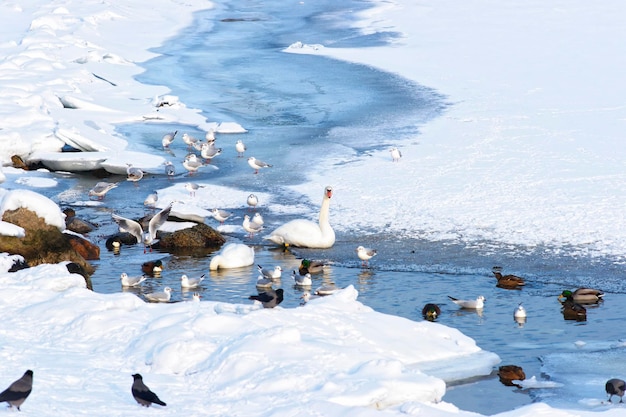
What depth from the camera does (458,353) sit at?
1027cm

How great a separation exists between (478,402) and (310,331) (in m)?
1.80

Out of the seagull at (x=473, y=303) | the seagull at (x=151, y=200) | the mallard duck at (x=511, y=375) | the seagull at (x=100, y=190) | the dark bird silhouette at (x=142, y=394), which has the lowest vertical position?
the seagull at (x=100, y=190)

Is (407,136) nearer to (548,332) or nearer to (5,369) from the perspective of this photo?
(548,332)

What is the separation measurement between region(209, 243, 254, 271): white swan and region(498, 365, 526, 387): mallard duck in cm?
537

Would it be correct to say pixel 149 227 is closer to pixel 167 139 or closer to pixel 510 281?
pixel 510 281

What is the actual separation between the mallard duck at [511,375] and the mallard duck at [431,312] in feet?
6.67

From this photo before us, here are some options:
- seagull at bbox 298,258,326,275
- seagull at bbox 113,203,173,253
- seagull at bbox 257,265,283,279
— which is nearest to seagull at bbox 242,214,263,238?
seagull at bbox 113,203,173,253

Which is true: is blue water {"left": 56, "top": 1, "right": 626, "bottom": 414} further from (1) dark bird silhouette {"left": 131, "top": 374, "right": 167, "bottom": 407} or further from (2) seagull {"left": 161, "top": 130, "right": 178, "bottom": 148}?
(1) dark bird silhouette {"left": 131, "top": 374, "right": 167, "bottom": 407}

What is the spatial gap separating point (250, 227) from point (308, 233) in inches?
46.8

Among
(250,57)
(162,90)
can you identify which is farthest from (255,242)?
(250,57)

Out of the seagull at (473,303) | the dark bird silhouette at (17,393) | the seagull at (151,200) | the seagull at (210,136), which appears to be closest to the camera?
the dark bird silhouette at (17,393)

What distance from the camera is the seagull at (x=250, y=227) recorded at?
619 inches

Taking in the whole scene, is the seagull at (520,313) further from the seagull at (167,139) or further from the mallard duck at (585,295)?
the seagull at (167,139)

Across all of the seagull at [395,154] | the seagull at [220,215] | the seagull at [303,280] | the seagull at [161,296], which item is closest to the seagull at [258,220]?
the seagull at [220,215]
